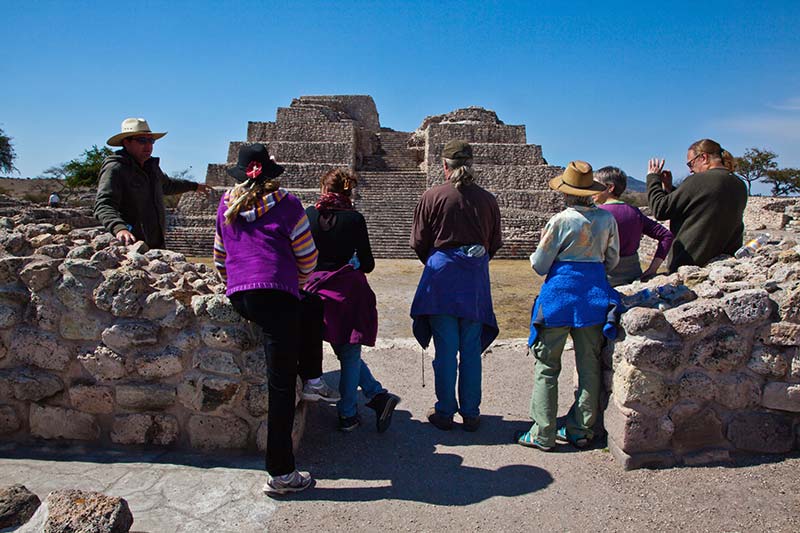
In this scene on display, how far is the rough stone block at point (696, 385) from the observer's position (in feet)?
9.18

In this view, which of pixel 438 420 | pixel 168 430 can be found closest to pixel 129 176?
pixel 168 430

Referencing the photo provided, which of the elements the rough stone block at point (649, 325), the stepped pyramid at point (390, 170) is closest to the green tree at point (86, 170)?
the stepped pyramid at point (390, 170)

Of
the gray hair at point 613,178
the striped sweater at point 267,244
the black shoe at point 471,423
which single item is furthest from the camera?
the gray hair at point 613,178

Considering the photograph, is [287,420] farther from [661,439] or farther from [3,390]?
[661,439]

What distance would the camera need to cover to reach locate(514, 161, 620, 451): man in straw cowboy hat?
303 cm

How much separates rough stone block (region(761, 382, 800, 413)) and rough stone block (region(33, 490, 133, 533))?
306cm

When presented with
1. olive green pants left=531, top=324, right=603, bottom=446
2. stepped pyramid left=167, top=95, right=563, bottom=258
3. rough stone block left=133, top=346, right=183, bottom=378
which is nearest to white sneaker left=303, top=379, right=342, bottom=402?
rough stone block left=133, top=346, right=183, bottom=378

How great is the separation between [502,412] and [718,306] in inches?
64.4

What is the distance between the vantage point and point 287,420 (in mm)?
2572

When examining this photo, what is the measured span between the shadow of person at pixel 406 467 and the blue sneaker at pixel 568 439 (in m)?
0.31

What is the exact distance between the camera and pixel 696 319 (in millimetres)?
2760

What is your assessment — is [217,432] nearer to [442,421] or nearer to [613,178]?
[442,421]

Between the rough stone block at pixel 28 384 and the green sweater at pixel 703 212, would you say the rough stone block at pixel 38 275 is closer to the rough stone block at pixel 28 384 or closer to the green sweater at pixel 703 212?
the rough stone block at pixel 28 384

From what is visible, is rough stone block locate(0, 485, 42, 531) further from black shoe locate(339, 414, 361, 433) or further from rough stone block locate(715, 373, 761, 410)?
rough stone block locate(715, 373, 761, 410)
